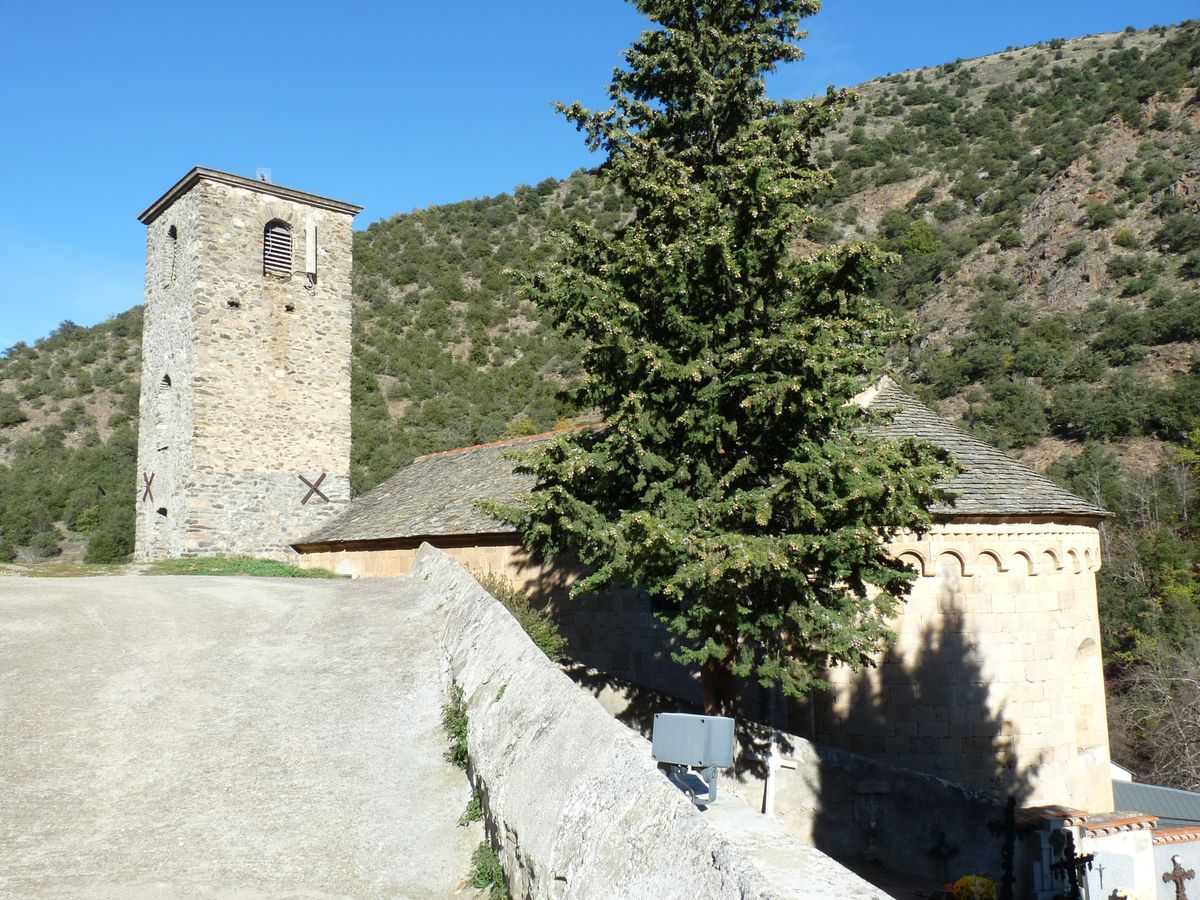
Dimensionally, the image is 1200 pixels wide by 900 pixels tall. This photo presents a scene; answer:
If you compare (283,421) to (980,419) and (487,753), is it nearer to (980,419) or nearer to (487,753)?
(487,753)

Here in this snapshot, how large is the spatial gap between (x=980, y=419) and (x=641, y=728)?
37.3 metres

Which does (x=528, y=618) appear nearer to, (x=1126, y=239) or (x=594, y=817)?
(x=594, y=817)

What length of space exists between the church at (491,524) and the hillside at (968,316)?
63.2 feet

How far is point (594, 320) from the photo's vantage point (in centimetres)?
963

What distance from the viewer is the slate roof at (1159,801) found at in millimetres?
21358

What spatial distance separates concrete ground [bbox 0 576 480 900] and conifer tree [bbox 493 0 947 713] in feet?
8.53

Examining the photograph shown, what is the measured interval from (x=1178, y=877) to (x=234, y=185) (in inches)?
977

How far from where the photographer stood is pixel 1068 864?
11.2m

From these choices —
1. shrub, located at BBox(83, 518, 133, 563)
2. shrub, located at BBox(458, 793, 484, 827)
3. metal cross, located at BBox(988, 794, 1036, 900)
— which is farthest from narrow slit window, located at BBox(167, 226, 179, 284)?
metal cross, located at BBox(988, 794, 1036, 900)

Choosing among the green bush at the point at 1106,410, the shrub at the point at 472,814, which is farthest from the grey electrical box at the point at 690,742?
the green bush at the point at 1106,410

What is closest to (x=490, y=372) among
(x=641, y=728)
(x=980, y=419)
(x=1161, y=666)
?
(x=980, y=419)

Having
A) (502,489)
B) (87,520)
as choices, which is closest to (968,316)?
(502,489)

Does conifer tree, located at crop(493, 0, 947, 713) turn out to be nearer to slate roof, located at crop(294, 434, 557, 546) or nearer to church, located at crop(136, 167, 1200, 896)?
church, located at crop(136, 167, 1200, 896)

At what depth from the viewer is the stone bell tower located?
21000 mm
